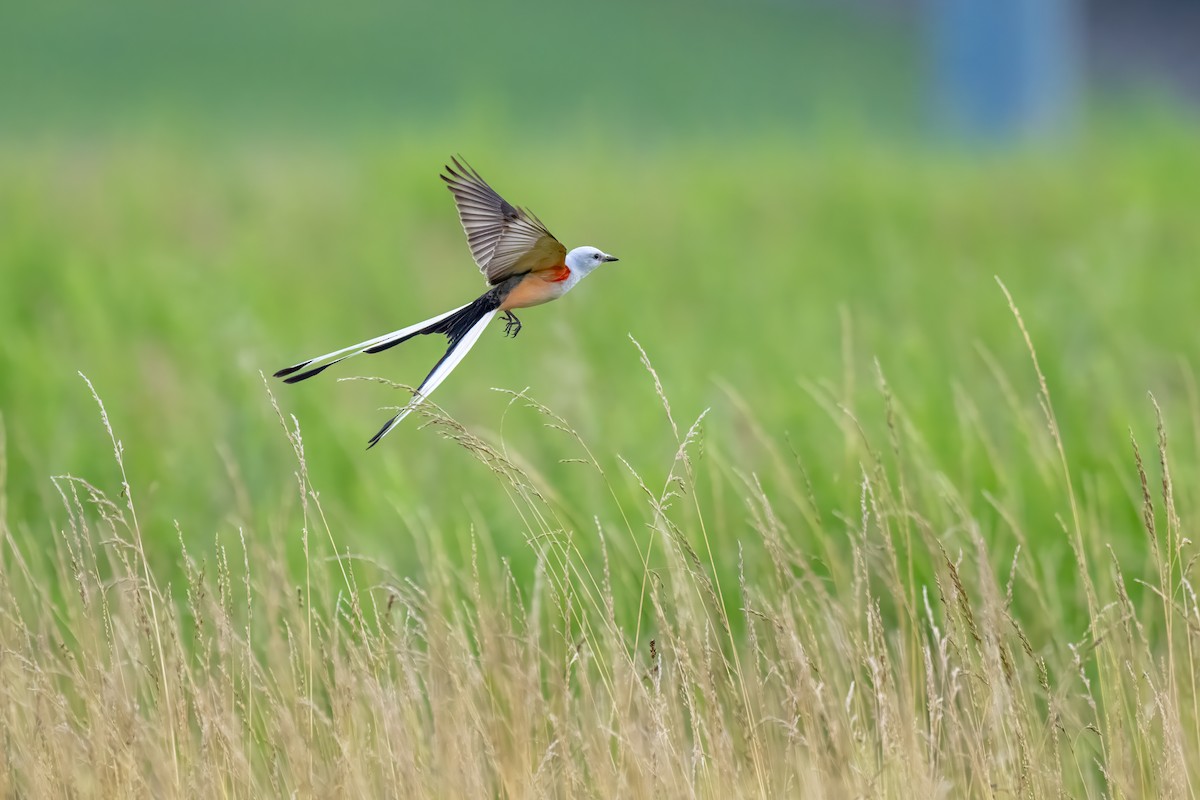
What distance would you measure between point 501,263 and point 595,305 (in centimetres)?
487

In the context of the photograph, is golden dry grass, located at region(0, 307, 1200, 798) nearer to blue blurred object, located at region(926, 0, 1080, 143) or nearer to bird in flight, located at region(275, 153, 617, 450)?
bird in flight, located at region(275, 153, 617, 450)

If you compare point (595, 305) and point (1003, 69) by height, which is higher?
point (1003, 69)

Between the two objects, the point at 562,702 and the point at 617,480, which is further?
the point at 617,480

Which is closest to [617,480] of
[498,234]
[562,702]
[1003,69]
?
[562,702]

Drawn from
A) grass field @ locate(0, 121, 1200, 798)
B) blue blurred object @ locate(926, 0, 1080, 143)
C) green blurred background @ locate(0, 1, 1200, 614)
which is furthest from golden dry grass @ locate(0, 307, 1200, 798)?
blue blurred object @ locate(926, 0, 1080, 143)

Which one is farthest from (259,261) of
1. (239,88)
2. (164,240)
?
(239,88)

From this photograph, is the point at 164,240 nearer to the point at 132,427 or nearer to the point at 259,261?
the point at 259,261

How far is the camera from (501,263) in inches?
59.6

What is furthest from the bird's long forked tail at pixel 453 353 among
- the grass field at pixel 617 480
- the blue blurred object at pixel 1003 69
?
the blue blurred object at pixel 1003 69

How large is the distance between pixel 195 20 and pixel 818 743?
19867 millimetres

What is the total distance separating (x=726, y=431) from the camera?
4680 millimetres

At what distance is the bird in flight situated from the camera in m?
1.48

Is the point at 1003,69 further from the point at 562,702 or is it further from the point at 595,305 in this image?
the point at 562,702

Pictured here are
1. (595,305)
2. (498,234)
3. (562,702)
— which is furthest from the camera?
(595,305)
